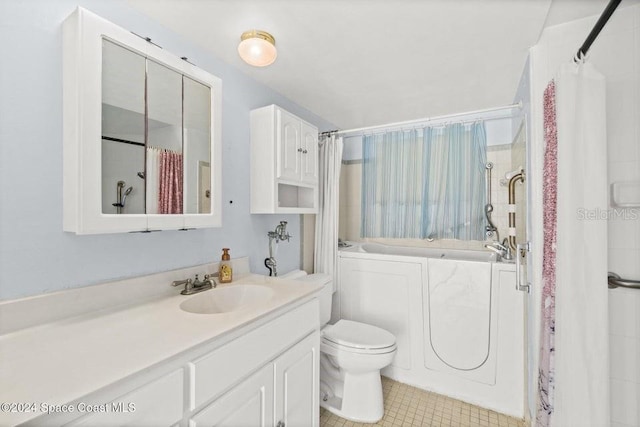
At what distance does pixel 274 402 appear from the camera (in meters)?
1.21

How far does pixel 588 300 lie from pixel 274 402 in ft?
4.28

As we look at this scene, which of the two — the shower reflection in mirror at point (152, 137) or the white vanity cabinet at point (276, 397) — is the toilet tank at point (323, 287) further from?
the shower reflection in mirror at point (152, 137)

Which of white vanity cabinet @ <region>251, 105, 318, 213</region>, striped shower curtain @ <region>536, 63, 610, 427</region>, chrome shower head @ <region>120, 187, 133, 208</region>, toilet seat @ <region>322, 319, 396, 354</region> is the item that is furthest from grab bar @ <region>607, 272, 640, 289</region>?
chrome shower head @ <region>120, 187, 133, 208</region>

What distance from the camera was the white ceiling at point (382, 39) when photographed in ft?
4.10

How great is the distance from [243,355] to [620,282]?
158cm

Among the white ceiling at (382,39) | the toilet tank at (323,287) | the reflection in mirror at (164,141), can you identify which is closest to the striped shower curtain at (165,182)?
the reflection in mirror at (164,141)

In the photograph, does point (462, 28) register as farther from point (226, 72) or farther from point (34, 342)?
point (34, 342)

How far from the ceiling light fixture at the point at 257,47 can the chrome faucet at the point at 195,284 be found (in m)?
1.15

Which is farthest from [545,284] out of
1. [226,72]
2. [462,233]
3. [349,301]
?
[226,72]

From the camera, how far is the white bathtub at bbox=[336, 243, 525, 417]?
75.5 inches

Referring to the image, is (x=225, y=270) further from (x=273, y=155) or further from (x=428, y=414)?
(x=428, y=414)

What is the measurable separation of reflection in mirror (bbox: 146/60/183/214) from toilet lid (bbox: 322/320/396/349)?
1.28 m

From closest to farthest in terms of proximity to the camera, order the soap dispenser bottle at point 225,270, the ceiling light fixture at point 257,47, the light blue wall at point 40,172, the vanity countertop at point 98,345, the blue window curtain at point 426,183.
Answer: the vanity countertop at point 98,345 → the light blue wall at point 40,172 → the ceiling light fixture at point 257,47 → the soap dispenser bottle at point 225,270 → the blue window curtain at point 426,183

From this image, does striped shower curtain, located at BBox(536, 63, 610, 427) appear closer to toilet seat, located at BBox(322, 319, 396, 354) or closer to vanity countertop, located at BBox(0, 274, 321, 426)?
toilet seat, located at BBox(322, 319, 396, 354)
